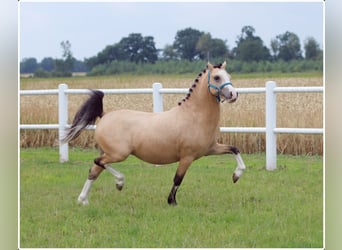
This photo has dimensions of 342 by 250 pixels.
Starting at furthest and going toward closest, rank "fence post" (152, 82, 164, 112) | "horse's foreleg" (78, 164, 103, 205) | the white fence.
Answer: "fence post" (152, 82, 164, 112) < the white fence < "horse's foreleg" (78, 164, 103, 205)

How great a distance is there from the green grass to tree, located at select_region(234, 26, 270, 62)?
1363mm

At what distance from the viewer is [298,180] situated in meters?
7.51

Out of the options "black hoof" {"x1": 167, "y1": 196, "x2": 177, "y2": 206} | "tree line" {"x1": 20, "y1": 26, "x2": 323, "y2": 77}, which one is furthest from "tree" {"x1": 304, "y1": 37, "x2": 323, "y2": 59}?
"black hoof" {"x1": 167, "y1": 196, "x2": 177, "y2": 206}

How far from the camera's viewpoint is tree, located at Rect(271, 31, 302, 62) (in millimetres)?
6801

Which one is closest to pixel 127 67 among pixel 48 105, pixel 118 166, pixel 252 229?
pixel 118 166

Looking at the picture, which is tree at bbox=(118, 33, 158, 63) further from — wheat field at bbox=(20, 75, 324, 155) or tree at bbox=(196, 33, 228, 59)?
wheat field at bbox=(20, 75, 324, 155)

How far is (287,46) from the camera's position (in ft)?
23.1

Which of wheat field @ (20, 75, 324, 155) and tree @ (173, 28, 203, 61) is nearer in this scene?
tree @ (173, 28, 203, 61)

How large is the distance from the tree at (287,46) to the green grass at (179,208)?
1.39 m

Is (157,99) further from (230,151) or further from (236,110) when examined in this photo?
(230,151)

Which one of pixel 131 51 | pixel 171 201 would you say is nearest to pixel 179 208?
pixel 171 201

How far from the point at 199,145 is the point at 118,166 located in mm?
2567
